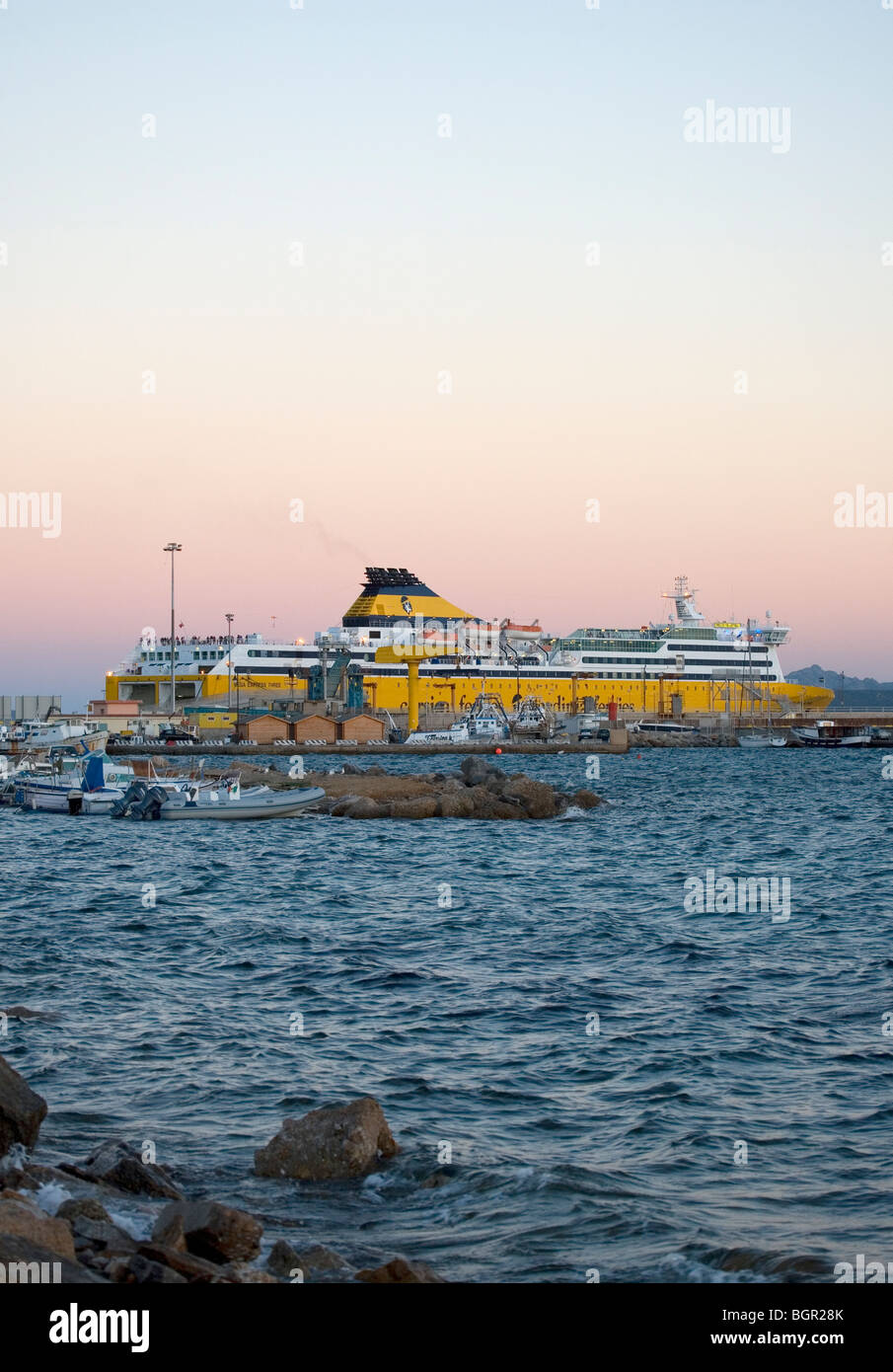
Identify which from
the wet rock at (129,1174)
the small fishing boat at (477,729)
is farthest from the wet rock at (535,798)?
the small fishing boat at (477,729)

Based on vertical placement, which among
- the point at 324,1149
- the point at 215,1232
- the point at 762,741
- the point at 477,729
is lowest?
the point at 762,741

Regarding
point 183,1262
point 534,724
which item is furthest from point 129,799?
point 534,724

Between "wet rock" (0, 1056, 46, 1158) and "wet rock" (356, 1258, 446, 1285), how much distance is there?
12.5 feet

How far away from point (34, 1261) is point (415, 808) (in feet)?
128

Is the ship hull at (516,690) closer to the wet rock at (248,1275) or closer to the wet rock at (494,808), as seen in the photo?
the wet rock at (494,808)

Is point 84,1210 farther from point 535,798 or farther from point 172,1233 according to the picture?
point 535,798

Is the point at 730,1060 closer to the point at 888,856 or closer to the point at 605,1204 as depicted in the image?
the point at 605,1204

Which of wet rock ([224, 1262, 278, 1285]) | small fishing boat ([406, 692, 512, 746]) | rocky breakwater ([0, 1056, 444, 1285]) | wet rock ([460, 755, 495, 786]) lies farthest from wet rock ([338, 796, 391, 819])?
small fishing boat ([406, 692, 512, 746])

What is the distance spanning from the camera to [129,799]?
4462cm

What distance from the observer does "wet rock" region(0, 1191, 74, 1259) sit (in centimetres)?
Result: 723

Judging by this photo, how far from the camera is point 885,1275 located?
27.3 feet

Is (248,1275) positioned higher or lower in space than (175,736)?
higher

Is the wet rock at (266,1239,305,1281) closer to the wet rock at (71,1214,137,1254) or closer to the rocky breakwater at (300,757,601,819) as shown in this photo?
the wet rock at (71,1214,137,1254)
